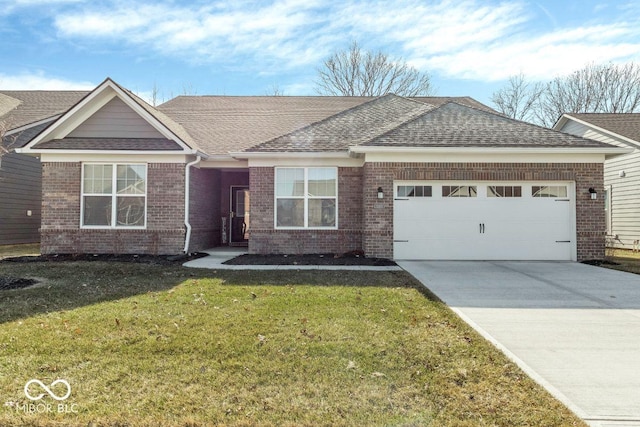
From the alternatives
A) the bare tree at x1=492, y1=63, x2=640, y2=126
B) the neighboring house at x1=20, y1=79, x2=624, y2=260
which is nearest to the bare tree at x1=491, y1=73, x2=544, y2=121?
the bare tree at x1=492, y1=63, x2=640, y2=126

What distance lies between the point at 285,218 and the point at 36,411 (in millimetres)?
9695

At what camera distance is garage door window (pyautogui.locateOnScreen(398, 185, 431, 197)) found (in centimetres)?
1166

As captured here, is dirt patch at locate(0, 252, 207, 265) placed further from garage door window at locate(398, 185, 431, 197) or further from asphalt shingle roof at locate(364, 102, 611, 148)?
garage door window at locate(398, 185, 431, 197)

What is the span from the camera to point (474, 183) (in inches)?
458

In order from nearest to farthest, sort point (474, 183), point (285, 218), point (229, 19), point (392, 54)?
point (229, 19), point (474, 183), point (285, 218), point (392, 54)

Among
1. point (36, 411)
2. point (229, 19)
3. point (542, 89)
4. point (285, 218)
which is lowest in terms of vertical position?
point (36, 411)

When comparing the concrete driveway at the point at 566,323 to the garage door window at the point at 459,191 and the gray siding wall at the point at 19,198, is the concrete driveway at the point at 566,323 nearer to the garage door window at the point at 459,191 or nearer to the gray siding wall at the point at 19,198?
the garage door window at the point at 459,191

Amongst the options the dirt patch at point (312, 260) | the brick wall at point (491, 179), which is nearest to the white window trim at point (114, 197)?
the dirt patch at point (312, 260)

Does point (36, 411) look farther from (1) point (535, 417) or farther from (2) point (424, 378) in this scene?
(1) point (535, 417)

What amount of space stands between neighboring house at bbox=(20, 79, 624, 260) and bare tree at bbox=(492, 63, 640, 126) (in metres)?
25.4

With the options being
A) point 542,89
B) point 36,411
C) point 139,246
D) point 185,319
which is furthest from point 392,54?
point 36,411

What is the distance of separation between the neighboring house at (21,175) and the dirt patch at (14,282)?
1000 cm

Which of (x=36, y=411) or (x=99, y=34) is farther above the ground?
(x=99, y=34)

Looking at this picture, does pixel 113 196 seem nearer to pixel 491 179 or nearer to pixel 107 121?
pixel 107 121
